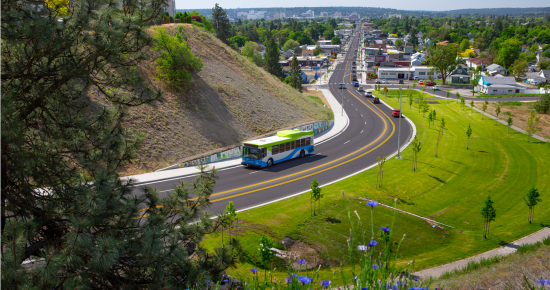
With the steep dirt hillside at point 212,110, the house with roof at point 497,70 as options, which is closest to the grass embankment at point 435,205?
the steep dirt hillside at point 212,110

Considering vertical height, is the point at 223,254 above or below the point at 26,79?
below

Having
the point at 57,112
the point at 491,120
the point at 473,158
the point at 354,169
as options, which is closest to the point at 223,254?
the point at 57,112

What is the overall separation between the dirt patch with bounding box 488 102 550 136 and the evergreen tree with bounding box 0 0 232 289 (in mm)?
53722

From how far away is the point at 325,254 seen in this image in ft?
59.6

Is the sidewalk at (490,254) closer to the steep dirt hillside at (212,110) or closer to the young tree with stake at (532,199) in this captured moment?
the young tree with stake at (532,199)

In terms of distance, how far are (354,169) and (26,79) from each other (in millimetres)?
27093

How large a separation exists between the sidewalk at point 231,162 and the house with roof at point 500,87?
40.0 m

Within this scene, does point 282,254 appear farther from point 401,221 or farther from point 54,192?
point 54,192

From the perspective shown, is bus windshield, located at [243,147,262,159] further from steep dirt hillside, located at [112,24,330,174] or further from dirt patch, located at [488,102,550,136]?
dirt patch, located at [488,102,550,136]

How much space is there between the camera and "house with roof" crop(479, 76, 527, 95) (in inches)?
3588

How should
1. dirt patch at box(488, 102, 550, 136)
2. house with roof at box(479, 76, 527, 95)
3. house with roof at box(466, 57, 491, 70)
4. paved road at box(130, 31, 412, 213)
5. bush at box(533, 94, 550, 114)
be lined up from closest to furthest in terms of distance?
paved road at box(130, 31, 412, 213) → dirt patch at box(488, 102, 550, 136) → bush at box(533, 94, 550, 114) → house with roof at box(479, 76, 527, 95) → house with roof at box(466, 57, 491, 70)

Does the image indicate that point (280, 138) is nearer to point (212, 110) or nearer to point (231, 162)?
point (231, 162)

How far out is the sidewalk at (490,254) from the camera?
1658 cm

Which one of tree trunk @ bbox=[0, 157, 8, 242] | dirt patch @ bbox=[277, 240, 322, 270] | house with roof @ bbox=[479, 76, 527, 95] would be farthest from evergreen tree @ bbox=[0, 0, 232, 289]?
house with roof @ bbox=[479, 76, 527, 95]
